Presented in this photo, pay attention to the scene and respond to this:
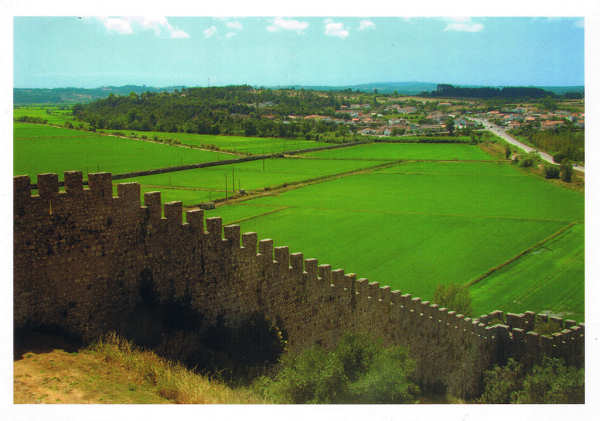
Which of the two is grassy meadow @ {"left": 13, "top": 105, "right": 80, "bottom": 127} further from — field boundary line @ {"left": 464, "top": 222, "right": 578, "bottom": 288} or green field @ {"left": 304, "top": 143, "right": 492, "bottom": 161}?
green field @ {"left": 304, "top": 143, "right": 492, "bottom": 161}

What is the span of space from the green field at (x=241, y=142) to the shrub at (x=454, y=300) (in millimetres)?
13965

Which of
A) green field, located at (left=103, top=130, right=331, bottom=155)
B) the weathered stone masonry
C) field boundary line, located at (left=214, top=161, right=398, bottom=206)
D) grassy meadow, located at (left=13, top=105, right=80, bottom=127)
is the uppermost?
green field, located at (left=103, top=130, right=331, bottom=155)

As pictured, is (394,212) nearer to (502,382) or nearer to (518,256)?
(518,256)

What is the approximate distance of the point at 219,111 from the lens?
36094mm

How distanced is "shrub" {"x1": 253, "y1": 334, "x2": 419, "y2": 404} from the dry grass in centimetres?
73

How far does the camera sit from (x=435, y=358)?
1306 centimetres

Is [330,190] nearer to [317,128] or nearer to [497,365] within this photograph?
[317,128]

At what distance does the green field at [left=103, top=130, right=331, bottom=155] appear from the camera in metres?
27.0

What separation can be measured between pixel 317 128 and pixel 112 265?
159 feet

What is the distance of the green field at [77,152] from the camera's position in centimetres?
1123

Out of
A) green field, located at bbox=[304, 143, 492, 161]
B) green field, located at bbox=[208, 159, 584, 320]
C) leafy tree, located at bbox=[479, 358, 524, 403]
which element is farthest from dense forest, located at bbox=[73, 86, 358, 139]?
leafy tree, located at bbox=[479, 358, 524, 403]

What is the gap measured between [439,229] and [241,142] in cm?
1632

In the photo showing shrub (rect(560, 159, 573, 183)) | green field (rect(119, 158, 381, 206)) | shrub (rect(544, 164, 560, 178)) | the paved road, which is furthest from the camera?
the paved road
